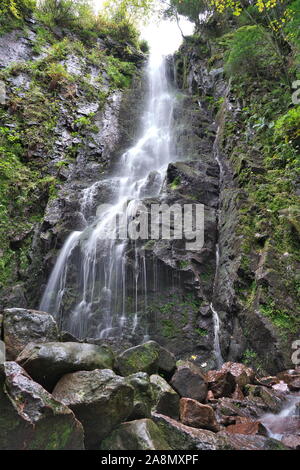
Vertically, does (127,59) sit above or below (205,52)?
above

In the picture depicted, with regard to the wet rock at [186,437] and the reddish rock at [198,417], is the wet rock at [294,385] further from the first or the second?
the wet rock at [186,437]

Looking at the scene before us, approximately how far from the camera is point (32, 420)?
2291 mm

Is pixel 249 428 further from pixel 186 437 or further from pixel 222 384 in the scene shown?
pixel 222 384

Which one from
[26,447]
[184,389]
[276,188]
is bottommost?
[184,389]

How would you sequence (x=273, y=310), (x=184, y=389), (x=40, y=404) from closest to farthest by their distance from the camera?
1. (x=40, y=404)
2. (x=184, y=389)
3. (x=273, y=310)

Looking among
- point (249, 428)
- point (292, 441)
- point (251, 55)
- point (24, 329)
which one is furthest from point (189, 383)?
point (251, 55)

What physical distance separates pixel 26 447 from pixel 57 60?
2037 cm

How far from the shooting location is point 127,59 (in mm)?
22422

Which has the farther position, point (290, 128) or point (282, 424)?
point (290, 128)

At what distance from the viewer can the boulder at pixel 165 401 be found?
150 inches

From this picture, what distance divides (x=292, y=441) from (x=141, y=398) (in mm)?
1653

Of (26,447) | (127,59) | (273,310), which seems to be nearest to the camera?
(26,447)

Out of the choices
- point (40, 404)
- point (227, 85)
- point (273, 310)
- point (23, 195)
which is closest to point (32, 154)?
point (23, 195)

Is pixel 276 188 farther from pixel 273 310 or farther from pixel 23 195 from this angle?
pixel 23 195
